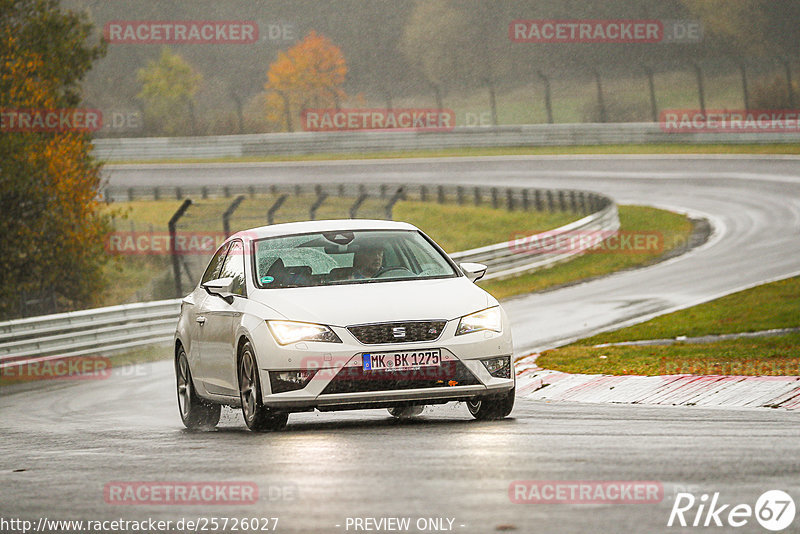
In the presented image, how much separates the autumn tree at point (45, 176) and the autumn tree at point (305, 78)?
182ft

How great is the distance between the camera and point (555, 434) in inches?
325

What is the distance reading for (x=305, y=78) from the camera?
8675 cm

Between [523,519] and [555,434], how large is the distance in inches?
115

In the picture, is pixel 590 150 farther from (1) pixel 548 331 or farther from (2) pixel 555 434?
(2) pixel 555 434

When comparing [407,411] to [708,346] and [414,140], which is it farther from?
[414,140]

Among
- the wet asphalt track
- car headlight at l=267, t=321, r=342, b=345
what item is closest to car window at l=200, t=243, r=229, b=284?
the wet asphalt track

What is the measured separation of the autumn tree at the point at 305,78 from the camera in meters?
86.1

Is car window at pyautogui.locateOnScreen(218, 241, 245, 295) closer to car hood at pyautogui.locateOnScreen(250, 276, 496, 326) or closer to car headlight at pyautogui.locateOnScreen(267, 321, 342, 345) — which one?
car hood at pyautogui.locateOnScreen(250, 276, 496, 326)

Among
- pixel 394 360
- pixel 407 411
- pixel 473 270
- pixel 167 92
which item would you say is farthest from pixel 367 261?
pixel 167 92

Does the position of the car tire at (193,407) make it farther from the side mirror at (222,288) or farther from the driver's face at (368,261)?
the driver's face at (368,261)

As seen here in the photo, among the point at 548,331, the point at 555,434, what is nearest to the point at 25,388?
the point at 548,331

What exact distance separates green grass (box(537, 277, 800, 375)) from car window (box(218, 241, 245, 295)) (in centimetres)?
416

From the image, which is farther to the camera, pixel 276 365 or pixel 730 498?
pixel 276 365

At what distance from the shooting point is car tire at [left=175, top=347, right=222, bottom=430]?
10.8m
